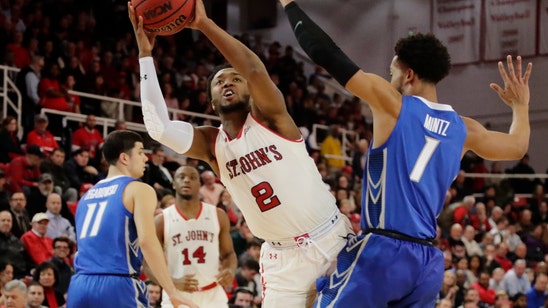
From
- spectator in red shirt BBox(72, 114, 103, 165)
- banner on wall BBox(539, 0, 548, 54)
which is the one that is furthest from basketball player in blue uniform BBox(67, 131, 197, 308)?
banner on wall BBox(539, 0, 548, 54)

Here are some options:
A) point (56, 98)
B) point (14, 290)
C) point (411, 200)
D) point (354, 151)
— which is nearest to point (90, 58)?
point (56, 98)

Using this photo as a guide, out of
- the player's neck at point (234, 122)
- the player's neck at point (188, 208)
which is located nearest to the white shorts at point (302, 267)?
the player's neck at point (234, 122)

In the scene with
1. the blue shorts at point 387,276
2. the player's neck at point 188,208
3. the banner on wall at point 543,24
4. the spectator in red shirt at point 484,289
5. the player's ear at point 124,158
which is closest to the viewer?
the blue shorts at point 387,276

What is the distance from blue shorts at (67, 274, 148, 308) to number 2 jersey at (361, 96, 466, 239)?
244 cm

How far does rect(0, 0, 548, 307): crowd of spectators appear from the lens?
10.6 metres

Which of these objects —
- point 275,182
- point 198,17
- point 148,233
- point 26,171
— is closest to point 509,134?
point 275,182

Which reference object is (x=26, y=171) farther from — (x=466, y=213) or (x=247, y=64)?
(x=466, y=213)

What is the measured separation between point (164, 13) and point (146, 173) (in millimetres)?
8598

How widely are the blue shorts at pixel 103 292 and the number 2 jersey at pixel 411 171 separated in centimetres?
244

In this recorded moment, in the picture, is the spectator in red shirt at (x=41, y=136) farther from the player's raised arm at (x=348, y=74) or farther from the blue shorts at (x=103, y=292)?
the player's raised arm at (x=348, y=74)

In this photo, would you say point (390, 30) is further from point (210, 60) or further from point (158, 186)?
point (158, 186)

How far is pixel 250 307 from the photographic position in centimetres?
1080

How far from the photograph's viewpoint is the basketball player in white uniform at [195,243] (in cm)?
823

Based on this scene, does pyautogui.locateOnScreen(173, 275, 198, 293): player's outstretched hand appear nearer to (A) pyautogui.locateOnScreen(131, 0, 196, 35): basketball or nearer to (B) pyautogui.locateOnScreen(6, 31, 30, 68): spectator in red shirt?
(A) pyautogui.locateOnScreen(131, 0, 196, 35): basketball
